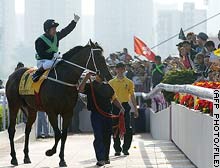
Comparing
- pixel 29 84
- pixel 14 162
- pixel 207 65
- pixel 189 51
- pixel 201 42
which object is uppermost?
pixel 201 42

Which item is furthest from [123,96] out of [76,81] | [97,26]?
[97,26]

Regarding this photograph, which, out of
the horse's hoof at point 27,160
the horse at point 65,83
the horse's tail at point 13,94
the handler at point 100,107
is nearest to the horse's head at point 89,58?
the horse at point 65,83

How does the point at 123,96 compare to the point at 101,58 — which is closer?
the point at 101,58

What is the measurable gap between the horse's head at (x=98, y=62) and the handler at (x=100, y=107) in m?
0.09

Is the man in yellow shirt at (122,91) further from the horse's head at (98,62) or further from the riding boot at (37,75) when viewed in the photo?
the riding boot at (37,75)

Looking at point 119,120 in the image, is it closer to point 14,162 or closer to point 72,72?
point 72,72

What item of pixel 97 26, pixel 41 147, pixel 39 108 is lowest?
pixel 41 147

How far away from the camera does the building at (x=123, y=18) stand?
11756cm

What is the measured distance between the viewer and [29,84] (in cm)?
1270

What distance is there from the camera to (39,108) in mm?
12758

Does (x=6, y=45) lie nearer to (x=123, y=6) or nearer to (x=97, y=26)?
(x=97, y=26)

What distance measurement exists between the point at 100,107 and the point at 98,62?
2.57ft

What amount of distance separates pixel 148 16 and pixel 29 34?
33101 millimetres

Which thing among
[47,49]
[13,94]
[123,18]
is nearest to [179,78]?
[13,94]
